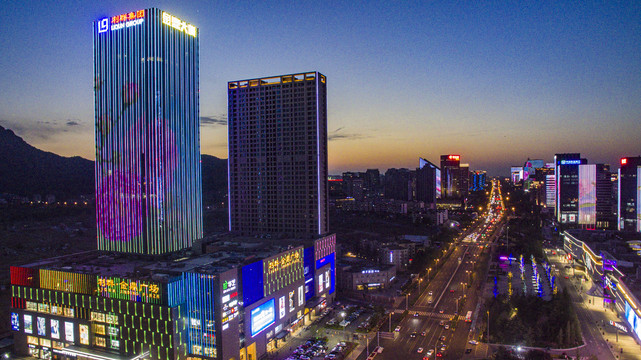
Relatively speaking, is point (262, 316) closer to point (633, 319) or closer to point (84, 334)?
point (84, 334)

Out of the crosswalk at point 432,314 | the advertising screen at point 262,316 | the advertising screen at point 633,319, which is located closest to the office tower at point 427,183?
the crosswalk at point 432,314

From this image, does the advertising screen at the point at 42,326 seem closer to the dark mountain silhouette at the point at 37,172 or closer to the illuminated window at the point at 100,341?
the illuminated window at the point at 100,341

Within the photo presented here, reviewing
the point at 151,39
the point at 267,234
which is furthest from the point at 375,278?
the point at 151,39

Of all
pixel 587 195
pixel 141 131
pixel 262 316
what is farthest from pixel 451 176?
pixel 262 316

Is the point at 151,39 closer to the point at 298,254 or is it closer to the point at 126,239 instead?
the point at 126,239

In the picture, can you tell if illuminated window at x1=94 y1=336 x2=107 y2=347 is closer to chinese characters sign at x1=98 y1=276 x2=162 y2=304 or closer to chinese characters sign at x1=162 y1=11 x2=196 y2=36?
chinese characters sign at x1=98 y1=276 x2=162 y2=304
